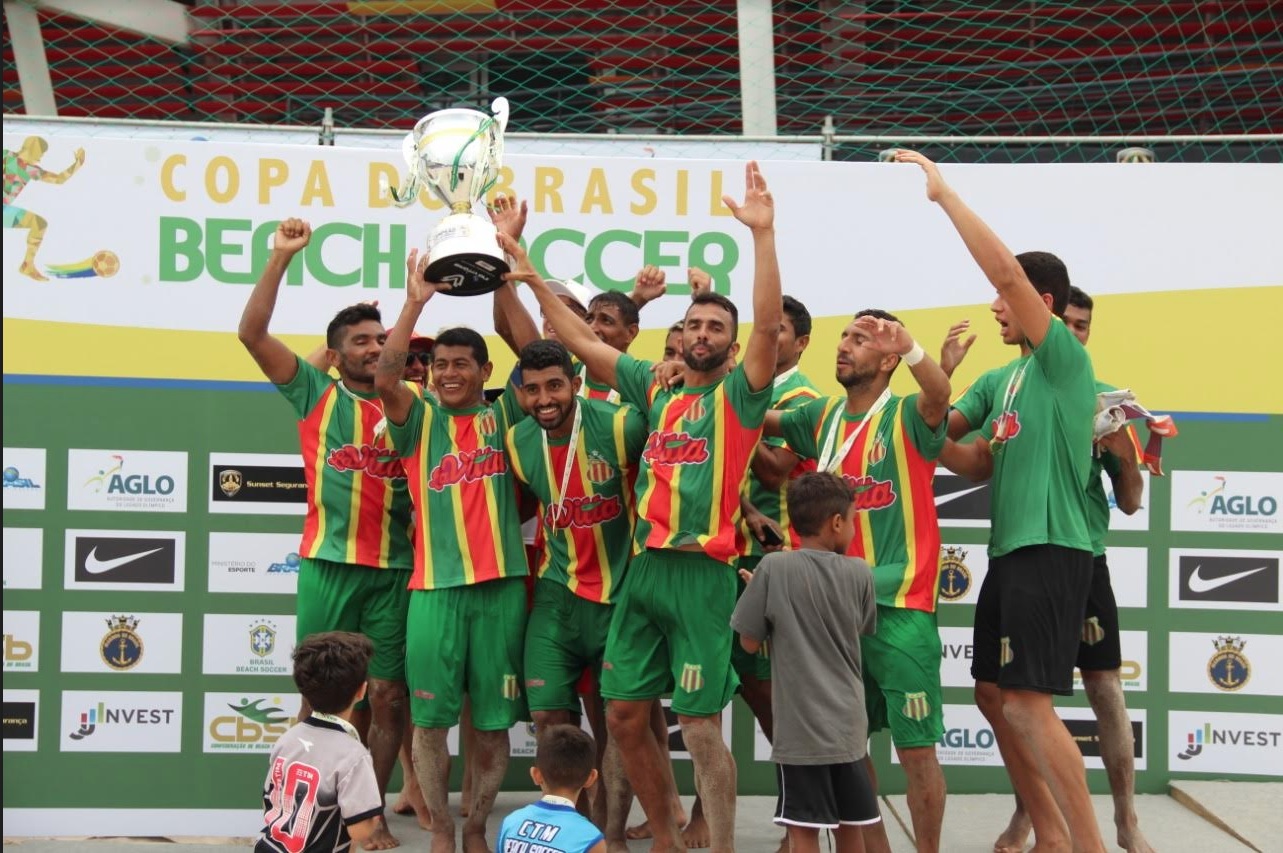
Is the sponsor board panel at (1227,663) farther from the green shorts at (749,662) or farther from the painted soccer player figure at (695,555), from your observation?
the painted soccer player figure at (695,555)

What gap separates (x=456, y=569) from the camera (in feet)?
16.2

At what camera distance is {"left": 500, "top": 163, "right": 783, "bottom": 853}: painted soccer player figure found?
4.55m

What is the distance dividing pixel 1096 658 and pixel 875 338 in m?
1.37

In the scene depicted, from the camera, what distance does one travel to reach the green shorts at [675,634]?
4.57 metres

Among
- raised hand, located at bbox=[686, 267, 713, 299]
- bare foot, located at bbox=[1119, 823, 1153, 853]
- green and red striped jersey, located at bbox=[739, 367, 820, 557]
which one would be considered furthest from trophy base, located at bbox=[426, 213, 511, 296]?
bare foot, located at bbox=[1119, 823, 1153, 853]

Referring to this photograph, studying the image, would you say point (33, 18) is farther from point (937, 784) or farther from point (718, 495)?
point (937, 784)

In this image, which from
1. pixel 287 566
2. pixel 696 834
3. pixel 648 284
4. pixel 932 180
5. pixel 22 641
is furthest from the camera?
pixel 287 566

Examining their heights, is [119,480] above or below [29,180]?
below

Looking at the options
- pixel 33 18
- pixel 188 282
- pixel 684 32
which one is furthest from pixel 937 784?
pixel 33 18

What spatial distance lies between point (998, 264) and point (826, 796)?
63.8 inches

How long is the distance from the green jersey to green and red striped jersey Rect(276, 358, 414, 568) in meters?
2.14

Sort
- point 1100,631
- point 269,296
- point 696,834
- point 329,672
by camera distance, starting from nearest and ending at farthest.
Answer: point 329,672, point 1100,631, point 269,296, point 696,834

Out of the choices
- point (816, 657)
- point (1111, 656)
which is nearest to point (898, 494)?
point (816, 657)

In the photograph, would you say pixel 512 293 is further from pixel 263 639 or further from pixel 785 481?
pixel 263 639
